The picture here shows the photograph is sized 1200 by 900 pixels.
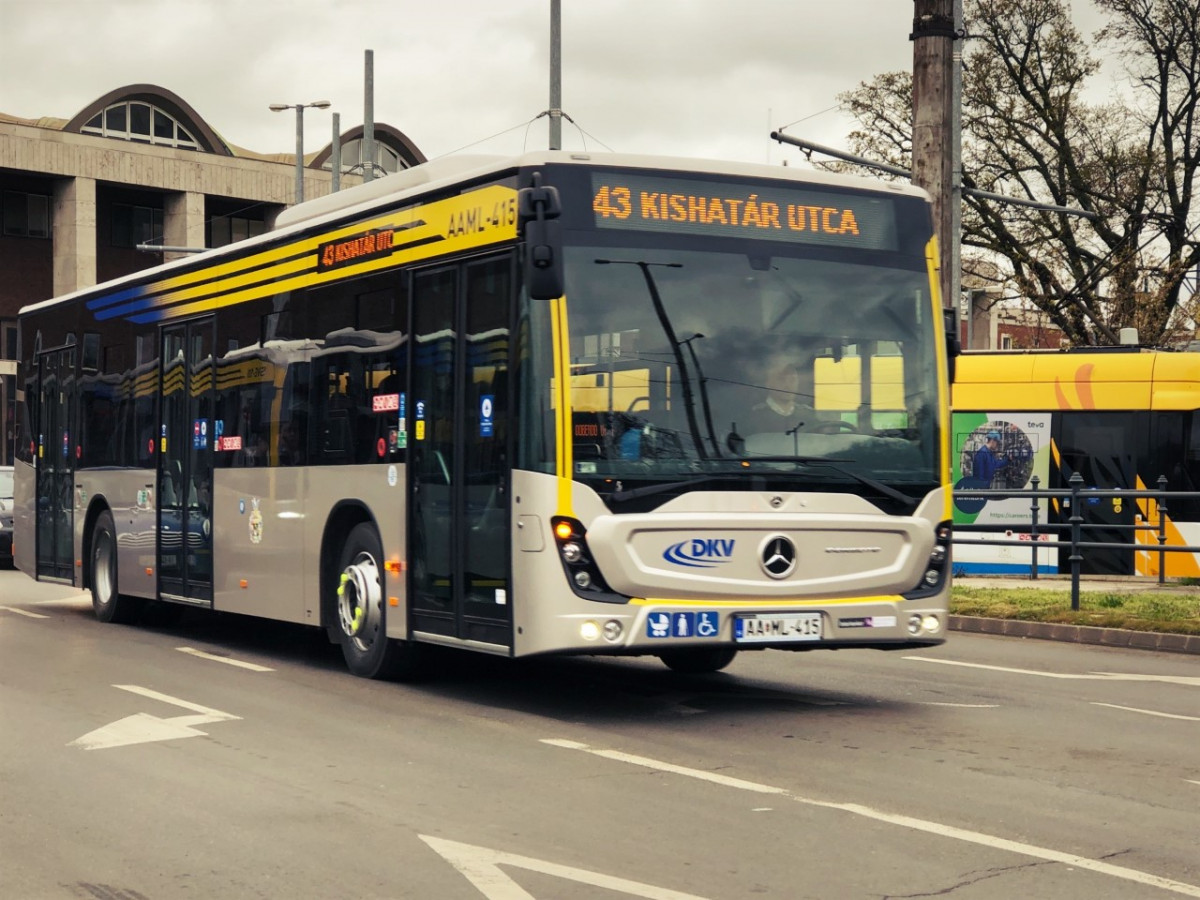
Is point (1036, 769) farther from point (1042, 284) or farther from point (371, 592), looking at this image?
point (1042, 284)

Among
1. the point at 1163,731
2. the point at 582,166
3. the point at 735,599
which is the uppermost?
the point at 582,166

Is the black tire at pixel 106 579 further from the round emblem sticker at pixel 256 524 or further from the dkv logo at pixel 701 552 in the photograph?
the dkv logo at pixel 701 552

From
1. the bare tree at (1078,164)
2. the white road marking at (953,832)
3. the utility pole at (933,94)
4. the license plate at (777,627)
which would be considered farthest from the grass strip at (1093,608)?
the bare tree at (1078,164)

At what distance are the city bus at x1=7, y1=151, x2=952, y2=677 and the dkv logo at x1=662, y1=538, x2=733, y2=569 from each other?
1 cm

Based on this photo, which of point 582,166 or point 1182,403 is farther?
point 1182,403

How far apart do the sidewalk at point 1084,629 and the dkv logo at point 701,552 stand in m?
6.55

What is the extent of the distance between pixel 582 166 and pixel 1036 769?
13.1ft

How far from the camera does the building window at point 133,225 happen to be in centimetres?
6444

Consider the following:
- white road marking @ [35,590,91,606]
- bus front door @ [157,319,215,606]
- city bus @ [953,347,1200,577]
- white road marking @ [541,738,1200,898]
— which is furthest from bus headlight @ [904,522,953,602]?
city bus @ [953,347,1200,577]

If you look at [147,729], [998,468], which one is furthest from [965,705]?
[998,468]

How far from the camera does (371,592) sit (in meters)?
11.8

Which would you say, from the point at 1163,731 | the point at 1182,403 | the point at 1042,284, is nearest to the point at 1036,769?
the point at 1163,731

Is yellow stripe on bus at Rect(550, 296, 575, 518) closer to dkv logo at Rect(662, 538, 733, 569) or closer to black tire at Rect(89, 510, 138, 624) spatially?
dkv logo at Rect(662, 538, 733, 569)

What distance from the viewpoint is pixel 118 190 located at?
63781 millimetres
